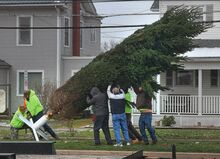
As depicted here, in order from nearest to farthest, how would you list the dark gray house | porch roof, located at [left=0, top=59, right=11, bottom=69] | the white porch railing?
the white porch railing, porch roof, located at [left=0, top=59, right=11, bottom=69], the dark gray house

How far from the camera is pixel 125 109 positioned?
1683 centimetres

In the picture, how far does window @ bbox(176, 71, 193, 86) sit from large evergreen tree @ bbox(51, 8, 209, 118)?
52.6ft

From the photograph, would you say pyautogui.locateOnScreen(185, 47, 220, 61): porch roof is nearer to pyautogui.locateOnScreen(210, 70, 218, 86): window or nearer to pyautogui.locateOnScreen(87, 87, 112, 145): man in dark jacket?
pyautogui.locateOnScreen(210, 70, 218, 86): window

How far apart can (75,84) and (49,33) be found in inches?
776

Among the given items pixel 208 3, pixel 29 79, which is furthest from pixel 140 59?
pixel 29 79

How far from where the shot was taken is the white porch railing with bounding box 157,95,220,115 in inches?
1127

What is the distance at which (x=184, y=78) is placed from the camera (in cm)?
3186

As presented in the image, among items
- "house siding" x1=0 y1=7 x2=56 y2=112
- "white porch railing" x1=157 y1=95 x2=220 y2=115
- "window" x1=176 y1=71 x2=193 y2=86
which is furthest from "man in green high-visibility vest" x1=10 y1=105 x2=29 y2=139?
"house siding" x1=0 y1=7 x2=56 y2=112

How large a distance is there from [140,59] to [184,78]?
17.1 m

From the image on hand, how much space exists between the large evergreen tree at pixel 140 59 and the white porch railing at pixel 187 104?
42.7 ft

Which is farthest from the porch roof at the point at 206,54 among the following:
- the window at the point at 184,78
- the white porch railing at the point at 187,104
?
the window at the point at 184,78

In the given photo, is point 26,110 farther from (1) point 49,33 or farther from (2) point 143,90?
(1) point 49,33

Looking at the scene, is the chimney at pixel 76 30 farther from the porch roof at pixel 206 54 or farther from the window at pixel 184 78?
the porch roof at pixel 206 54

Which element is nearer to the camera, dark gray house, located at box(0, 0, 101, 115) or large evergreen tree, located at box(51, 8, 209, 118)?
large evergreen tree, located at box(51, 8, 209, 118)
